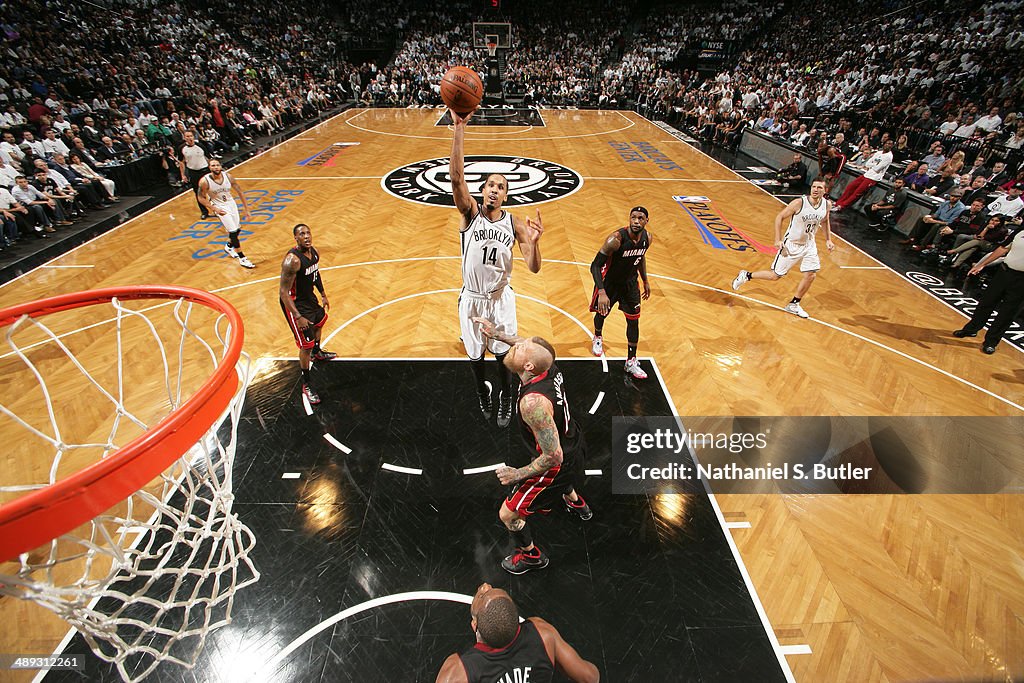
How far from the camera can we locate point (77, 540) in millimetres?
1977

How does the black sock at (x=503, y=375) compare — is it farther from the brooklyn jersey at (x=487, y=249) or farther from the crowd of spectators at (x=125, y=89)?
the crowd of spectators at (x=125, y=89)

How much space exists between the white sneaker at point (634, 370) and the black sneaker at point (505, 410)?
148 cm

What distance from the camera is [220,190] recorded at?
296 inches

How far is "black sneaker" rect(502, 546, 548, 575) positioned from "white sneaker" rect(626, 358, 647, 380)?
2496 millimetres

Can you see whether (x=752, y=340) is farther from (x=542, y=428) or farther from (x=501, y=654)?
(x=501, y=654)

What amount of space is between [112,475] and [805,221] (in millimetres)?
7246

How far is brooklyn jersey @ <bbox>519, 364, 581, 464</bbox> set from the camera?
2875mm

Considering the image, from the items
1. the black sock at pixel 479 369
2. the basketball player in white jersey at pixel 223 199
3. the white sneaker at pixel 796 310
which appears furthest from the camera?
the basketball player in white jersey at pixel 223 199

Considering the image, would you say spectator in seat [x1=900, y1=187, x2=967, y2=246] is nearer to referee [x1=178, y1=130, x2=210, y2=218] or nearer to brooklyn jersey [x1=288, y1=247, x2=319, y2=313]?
brooklyn jersey [x1=288, y1=247, x2=319, y2=313]

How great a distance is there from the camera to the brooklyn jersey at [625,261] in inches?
187

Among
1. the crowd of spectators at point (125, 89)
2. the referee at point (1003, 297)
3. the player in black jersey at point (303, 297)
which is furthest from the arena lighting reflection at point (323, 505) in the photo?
the crowd of spectators at point (125, 89)

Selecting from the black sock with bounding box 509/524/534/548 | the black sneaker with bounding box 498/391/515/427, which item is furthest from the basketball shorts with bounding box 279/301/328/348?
the black sock with bounding box 509/524/534/548

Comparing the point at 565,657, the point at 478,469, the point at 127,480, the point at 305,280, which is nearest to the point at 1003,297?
the point at 478,469

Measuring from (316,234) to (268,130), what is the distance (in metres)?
12.2
